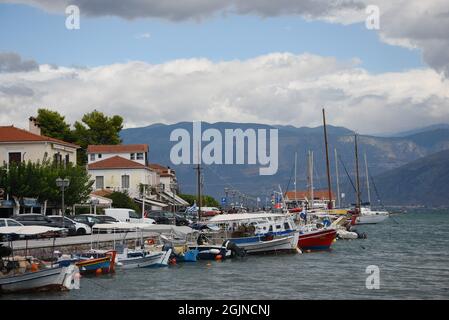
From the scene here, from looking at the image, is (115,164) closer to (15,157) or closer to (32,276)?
(15,157)

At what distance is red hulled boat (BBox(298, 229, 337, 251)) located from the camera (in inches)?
2530

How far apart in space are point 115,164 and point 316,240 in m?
45.4

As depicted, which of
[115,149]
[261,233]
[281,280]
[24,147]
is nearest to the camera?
[281,280]

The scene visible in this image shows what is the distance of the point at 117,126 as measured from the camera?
12431cm

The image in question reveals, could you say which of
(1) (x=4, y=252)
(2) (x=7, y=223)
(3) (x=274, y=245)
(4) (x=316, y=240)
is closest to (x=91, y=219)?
(2) (x=7, y=223)

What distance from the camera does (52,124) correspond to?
346 feet

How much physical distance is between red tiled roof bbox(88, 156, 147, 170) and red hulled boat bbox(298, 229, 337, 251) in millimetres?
42707

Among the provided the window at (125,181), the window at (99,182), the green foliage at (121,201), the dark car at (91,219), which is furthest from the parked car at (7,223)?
the window at (99,182)

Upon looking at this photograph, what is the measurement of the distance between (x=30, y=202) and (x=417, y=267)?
120 ft

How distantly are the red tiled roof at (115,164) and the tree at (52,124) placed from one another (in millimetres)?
6280

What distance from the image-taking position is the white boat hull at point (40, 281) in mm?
34500

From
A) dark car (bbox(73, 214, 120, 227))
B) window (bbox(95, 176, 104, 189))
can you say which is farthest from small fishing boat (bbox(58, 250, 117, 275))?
window (bbox(95, 176, 104, 189))
